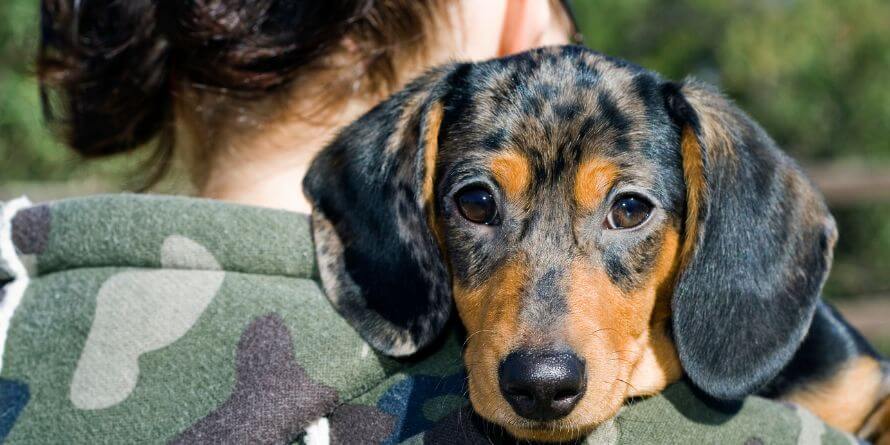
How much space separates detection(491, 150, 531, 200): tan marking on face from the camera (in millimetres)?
2619

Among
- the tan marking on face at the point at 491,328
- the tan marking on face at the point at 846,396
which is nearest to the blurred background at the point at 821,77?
the tan marking on face at the point at 846,396

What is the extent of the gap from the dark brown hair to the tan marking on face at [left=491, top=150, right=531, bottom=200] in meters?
0.62

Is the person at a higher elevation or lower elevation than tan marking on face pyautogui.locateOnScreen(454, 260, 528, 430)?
higher

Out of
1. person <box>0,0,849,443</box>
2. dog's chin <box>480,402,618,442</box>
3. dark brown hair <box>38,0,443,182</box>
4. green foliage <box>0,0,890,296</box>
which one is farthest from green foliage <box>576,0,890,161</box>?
dog's chin <box>480,402,618,442</box>

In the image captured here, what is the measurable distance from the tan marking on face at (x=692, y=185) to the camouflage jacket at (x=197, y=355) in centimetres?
47

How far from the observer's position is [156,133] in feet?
11.2

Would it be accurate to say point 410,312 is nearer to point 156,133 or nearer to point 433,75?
point 433,75

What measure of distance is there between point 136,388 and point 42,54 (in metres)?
A: 1.52

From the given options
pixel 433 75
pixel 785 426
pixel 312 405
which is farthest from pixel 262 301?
pixel 785 426

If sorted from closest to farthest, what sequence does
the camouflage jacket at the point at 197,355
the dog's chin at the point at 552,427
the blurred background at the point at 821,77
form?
the camouflage jacket at the point at 197,355 → the dog's chin at the point at 552,427 → the blurred background at the point at 821,77

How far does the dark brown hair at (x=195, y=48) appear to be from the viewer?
2.80m

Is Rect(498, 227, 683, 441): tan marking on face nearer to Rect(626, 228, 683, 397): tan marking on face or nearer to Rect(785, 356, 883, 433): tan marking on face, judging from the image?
Rect(626, 228, 683, 397): tan marking on face

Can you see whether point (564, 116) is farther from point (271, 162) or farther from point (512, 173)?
point (271, 162)

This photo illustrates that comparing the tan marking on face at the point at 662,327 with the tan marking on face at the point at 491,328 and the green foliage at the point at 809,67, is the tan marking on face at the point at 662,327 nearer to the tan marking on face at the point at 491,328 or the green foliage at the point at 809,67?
the tan marking on face at the point at 491,328
